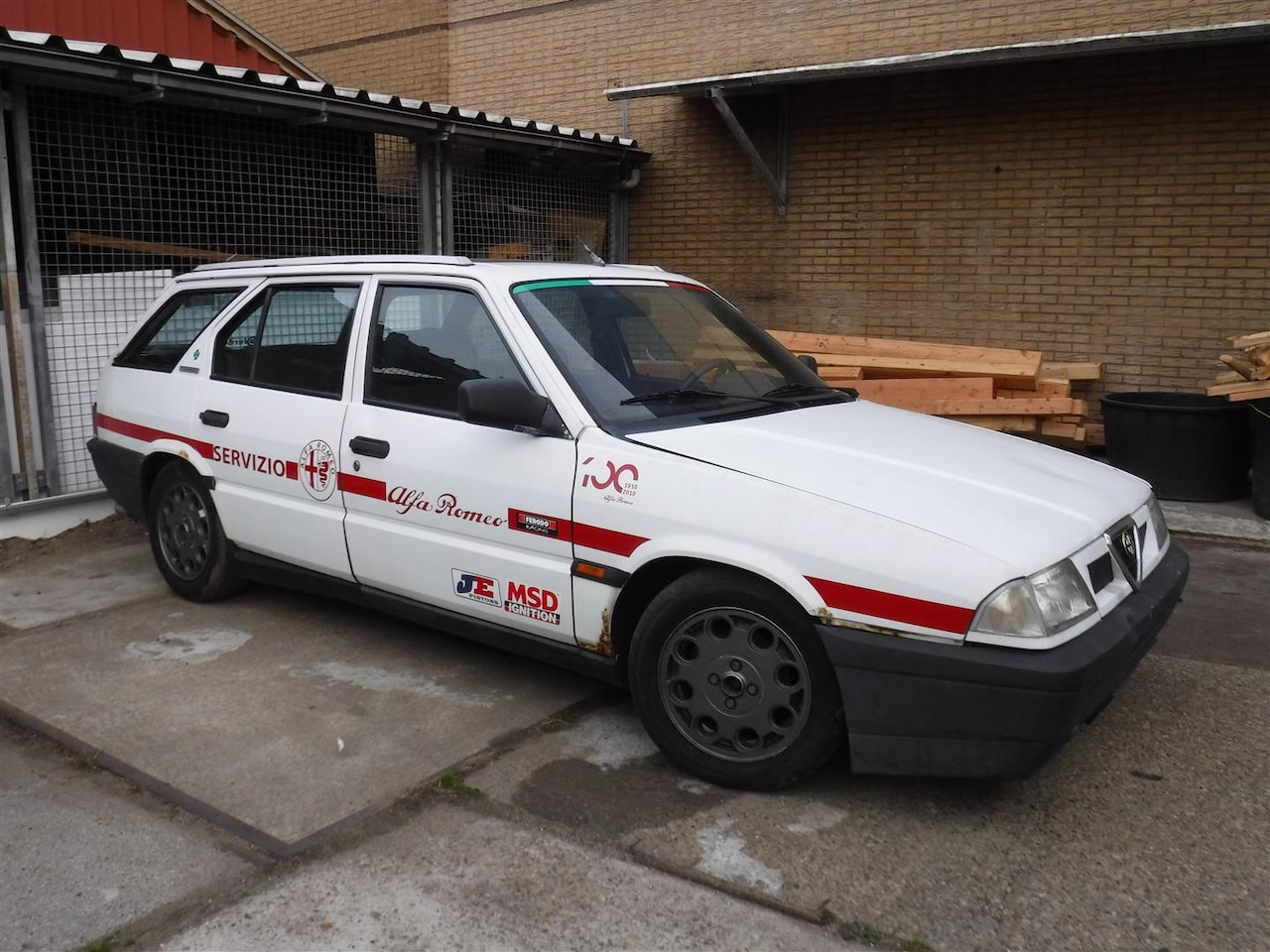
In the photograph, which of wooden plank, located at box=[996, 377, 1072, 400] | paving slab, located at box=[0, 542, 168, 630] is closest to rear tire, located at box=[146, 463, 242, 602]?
paving slab, located at box=[0, 542, 168, 630]

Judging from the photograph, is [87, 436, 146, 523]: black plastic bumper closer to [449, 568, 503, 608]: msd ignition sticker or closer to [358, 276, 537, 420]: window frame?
[358, 276, 537, 420]: window frame

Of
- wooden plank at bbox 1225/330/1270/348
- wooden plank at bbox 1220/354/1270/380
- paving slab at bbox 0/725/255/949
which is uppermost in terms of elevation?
wooden plank at bbox 1225/330/1270/348

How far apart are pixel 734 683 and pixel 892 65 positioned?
6.37 meters

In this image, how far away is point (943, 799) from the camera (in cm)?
352

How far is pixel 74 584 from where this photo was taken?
609 cm

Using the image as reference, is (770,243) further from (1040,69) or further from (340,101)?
(340,101)

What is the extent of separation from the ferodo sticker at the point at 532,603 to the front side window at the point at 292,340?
4.32 feet

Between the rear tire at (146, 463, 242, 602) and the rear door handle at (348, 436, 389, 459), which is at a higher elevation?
the rear door handle at (348, 436, 389, 459)

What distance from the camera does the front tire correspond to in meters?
3.34

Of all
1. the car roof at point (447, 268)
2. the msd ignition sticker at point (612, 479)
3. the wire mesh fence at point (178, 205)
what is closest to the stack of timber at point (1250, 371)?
the car roof at point (447, 268)

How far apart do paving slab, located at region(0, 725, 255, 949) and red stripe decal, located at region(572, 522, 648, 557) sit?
1469 millimetres

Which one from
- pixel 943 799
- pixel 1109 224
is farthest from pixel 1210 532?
pixel 943 799

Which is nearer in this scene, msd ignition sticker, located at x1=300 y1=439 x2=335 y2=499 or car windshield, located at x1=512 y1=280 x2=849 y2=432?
car windshield, located at x1=512 y1=280 x2=849 y2=432

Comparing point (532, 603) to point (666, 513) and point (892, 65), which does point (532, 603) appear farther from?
point (892, 65)
